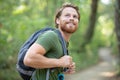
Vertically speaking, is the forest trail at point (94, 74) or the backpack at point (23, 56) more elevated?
the forest trail at point (94, 74)

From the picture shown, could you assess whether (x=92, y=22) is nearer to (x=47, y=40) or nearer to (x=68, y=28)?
(x=68, y=28)

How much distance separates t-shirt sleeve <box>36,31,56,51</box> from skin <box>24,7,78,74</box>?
0.05m

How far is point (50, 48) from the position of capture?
10.5 feet

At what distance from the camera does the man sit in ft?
10.1

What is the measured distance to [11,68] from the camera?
508 inches

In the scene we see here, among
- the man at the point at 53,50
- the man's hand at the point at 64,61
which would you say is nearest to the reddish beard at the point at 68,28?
the man at the point at 53,50

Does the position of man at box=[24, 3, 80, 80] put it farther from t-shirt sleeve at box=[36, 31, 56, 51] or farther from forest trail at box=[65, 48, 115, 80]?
forest trail at box=[65, 48, 115, 80]

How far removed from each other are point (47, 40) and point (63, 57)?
303 mm

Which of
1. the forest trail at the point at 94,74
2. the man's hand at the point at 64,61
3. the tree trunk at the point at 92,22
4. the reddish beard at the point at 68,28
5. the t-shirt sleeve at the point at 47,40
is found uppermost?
the tree trunk at the point at 92,22

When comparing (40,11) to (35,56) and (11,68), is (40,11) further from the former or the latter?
(35,56)

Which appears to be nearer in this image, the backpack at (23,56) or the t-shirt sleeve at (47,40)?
the t-shirt sleeve at (47,40)

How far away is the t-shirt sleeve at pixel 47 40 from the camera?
310 centimetres

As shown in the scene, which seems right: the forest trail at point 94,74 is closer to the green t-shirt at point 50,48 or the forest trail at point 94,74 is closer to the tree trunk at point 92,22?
the tree trunk at point 92,22

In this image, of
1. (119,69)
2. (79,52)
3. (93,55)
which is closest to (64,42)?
(119,69)
